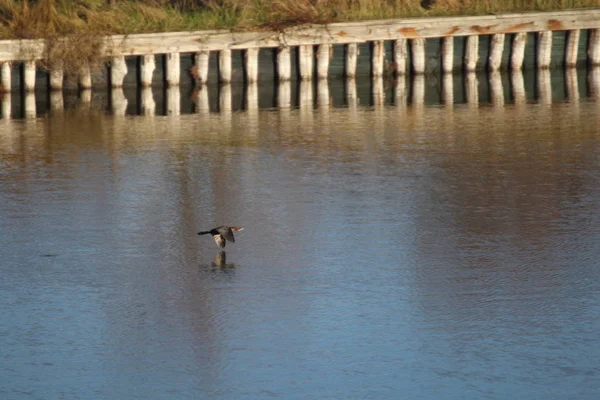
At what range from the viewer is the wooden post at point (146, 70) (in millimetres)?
25578

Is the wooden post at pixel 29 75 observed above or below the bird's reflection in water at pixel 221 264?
above

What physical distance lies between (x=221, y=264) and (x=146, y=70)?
1384 centimetres

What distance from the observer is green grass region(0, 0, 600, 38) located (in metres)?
25.6

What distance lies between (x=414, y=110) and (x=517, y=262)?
1057 cm

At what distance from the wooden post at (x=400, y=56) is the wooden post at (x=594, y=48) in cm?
411

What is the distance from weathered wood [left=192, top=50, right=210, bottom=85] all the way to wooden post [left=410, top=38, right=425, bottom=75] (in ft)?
14.1

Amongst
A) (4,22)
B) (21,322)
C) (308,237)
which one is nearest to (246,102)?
(4,22)

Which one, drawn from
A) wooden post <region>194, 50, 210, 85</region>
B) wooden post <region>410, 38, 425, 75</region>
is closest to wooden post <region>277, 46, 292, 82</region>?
wooden post <region>194, 50, 210, 85</region>

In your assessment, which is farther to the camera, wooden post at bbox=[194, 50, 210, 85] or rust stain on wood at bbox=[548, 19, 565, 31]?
rust stain on wood at bbox=[548, 19, 565, 31]

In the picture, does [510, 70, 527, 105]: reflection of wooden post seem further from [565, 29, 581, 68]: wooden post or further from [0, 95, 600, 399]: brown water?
[0, 95, 600, 399]: brown water

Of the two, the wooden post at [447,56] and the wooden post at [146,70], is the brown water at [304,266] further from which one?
the wooden post at [447,56]

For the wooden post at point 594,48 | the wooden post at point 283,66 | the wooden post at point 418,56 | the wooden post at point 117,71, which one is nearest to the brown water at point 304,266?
the wooden post at point 117,71

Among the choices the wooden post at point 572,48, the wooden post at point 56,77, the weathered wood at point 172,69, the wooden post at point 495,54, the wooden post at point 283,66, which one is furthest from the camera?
the wooden post at point 572,48

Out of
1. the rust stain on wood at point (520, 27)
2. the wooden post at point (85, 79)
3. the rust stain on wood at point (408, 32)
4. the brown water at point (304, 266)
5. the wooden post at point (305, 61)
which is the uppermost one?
the rust stain on wood at point (520, 27)
